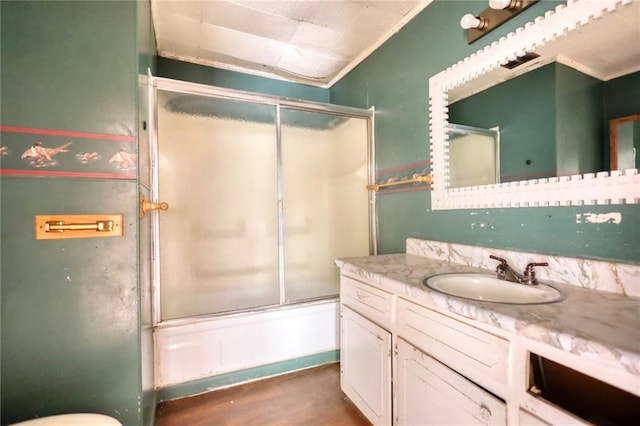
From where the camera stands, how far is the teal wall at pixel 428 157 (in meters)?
0.94

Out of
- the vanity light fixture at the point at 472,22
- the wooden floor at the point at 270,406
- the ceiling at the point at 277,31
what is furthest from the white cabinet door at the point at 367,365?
the ceiling at the point at 277,31

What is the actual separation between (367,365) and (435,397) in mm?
414

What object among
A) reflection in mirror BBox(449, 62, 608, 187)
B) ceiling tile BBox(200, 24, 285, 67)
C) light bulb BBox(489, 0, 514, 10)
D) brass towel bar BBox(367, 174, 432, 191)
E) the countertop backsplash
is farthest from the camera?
ceiling tile BBox(200, 24, 285, 67)

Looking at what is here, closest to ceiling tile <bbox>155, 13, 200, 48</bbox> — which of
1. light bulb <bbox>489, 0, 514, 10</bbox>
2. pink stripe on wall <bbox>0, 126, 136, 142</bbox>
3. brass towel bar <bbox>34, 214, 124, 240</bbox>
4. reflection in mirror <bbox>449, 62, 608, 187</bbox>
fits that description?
pink stripe on wall <bbox>0, 126, 136, 142</bbox>

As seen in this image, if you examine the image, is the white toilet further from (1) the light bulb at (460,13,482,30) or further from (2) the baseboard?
(1) the light bulb at (460,13,482,30)

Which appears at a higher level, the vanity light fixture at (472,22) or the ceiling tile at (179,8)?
the ceiling tile at (179,8)

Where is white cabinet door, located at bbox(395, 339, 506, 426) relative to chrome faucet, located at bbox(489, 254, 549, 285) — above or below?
below

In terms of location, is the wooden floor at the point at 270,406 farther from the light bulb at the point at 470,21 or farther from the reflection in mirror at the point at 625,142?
the light bulb at the point at 470,21

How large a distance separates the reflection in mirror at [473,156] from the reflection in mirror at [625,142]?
38 cm

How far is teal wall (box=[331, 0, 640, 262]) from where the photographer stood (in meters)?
0.94

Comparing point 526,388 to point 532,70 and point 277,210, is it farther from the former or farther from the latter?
point 277,210

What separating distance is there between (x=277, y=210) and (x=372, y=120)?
40.7 inches

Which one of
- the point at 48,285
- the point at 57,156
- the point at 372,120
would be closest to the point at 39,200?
the point at 57,156

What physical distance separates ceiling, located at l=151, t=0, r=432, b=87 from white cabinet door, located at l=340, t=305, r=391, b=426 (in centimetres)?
182
